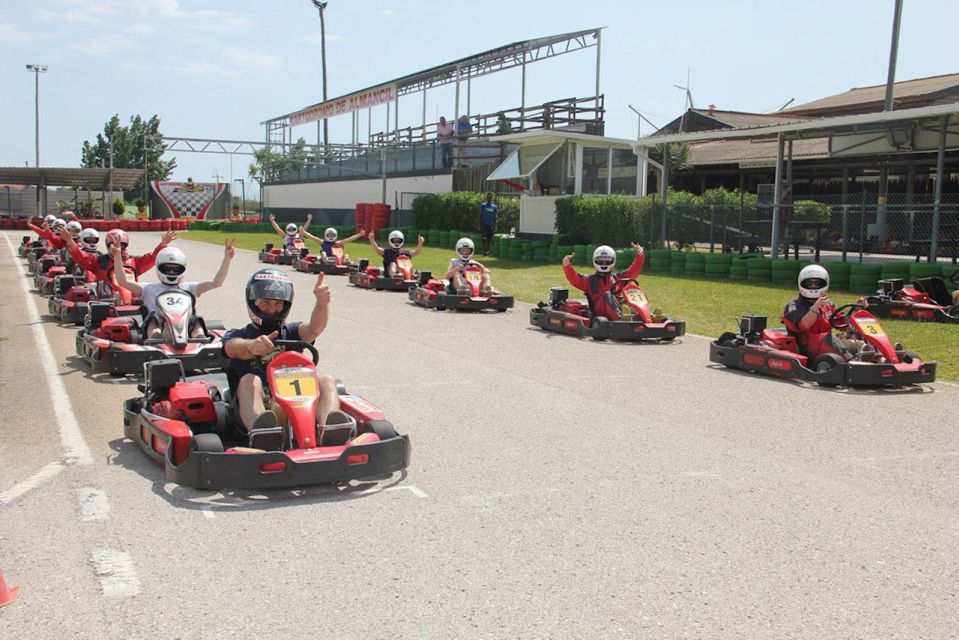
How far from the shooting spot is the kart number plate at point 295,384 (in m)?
5.07

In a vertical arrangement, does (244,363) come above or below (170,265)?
below

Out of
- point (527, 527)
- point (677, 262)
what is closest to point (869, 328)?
point (527, 527)

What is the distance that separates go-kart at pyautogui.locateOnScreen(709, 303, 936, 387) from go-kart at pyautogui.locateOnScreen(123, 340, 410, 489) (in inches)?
179

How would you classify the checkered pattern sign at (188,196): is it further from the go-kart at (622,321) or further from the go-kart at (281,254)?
the go-kart at (622,321)

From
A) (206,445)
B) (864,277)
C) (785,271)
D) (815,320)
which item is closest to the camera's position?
(206,445)

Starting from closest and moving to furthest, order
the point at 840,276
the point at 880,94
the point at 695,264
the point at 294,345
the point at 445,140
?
1. the point at 294,345
2. the point at 840,276
3. the point at 695,264
4. the point at 880,94
5. the point at 445,140

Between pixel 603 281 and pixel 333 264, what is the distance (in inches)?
426

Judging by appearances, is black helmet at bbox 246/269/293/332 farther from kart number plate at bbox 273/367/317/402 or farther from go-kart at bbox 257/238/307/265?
go-kart at bbox 257/238/307/265

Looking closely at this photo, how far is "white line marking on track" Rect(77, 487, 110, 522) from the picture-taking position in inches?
174

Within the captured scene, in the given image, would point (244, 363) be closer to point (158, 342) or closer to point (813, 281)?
point (158, 342)

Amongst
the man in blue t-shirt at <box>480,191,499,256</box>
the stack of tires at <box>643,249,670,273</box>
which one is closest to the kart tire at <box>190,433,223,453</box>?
the stack of tires at <box>643,249,670,273</box>

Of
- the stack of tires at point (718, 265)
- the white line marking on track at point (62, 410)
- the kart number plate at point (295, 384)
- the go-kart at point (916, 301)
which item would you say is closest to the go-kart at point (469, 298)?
the go-kart at point (916, 301)

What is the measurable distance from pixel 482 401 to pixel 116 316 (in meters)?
4.14

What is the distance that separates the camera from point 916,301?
43.0 ft
